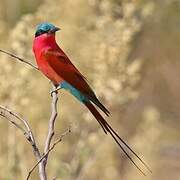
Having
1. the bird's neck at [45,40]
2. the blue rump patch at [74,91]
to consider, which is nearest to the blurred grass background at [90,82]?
the blue rump patch at [74,91]

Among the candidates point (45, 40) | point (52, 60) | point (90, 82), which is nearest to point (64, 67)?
point (52, 60)

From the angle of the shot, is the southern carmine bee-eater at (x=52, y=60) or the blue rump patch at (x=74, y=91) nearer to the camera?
the blue rump patch at (x=74, y=91)

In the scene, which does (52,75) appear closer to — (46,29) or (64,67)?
(64,67)

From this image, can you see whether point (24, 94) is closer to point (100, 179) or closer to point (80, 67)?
point (80, 67)

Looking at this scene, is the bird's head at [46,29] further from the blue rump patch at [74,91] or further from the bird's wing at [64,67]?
the blue rump patch at [74,91]

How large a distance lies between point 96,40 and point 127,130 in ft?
10.2

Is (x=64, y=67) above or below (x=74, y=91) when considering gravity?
above

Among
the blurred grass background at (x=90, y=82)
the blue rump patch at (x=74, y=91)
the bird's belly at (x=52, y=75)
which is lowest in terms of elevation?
the blue rump patch at (x=74, y=91)

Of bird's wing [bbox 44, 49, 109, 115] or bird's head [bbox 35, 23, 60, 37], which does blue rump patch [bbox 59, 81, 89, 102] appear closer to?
bird's wing [bbox 44, 49, 109, 115]

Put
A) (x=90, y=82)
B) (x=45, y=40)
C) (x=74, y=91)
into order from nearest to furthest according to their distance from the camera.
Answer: (x=74, y=91) → (x=45, y=40) → (x=90, y=82)

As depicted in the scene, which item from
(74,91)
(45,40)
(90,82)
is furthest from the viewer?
(90,82)

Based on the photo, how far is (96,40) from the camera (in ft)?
22.3

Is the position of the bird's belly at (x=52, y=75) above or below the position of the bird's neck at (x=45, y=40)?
below

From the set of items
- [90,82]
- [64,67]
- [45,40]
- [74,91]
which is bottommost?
[74,91]
